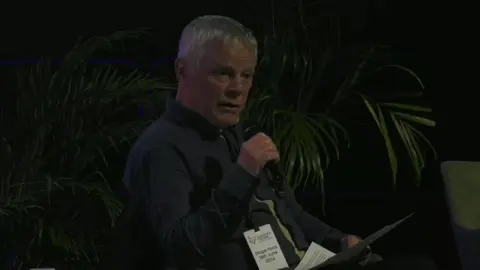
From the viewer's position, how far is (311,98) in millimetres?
2779

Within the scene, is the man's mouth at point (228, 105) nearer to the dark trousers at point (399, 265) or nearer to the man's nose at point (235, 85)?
the man's nose at point (235, 85)

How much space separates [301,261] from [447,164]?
2.94 ft

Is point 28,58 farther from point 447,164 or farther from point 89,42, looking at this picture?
point 447,164

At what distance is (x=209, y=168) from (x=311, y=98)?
1182 mm

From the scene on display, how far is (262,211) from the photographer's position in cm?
175

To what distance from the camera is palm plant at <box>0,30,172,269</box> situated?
87.7 inches

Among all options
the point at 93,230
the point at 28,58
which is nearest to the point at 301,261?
the point at 93,230

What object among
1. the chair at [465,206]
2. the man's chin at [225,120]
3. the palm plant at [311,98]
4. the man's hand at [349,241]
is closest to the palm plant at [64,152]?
the palm plant at [311,98]

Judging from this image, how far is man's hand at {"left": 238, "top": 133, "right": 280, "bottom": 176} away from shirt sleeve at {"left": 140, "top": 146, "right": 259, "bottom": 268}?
0.02m

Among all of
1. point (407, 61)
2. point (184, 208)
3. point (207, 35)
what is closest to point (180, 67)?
point (207, 35)

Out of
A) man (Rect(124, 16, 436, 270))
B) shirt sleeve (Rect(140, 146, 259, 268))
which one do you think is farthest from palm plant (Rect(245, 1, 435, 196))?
shirt sleeve (Rect(140, 146, 259, 268))

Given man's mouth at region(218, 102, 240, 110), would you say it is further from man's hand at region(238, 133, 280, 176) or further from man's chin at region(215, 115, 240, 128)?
man's hand at region(238, 133, 280, 176)

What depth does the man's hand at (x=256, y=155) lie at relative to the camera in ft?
5.10

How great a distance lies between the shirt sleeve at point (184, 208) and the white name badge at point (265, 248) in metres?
0.13
